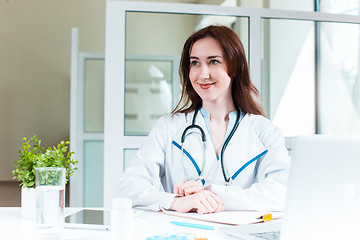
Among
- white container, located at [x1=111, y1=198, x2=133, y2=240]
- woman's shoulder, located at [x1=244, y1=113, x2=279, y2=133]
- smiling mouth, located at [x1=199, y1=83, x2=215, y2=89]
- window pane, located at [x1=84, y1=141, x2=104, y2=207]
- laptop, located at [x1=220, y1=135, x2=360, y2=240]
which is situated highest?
smiling mouth, located at [x1=199, y1=83, x2=215, y2=89]

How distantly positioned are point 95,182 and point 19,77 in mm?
2869

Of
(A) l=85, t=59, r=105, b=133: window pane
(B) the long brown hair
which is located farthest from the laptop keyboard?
(A) l=85, t=59, r=105, b=133: window pane

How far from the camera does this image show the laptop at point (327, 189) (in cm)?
65

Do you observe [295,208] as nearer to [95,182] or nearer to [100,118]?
[95,182]

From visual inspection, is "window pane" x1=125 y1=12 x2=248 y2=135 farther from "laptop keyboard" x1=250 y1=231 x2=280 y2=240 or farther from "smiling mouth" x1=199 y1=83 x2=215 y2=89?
"laptop keyboard" x1=250 y1=231 x2=280 y2=240

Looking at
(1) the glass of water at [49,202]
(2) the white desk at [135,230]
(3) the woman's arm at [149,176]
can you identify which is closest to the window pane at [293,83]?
(3) the woman's arm at [149,176]

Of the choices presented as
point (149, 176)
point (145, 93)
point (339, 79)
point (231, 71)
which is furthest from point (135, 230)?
point (339, 79)

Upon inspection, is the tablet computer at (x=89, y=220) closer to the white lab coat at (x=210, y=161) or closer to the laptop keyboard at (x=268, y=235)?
the white lab coat at (x=210, y=161)

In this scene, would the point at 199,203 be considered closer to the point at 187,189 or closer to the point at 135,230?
the point at 187,189

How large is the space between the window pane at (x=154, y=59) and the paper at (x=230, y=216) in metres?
1.18

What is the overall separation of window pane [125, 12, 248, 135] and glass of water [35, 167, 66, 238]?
1465 millimetres

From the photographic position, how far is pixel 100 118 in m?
5.02

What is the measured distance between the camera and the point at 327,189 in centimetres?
65

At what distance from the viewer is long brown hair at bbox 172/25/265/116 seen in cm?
172
